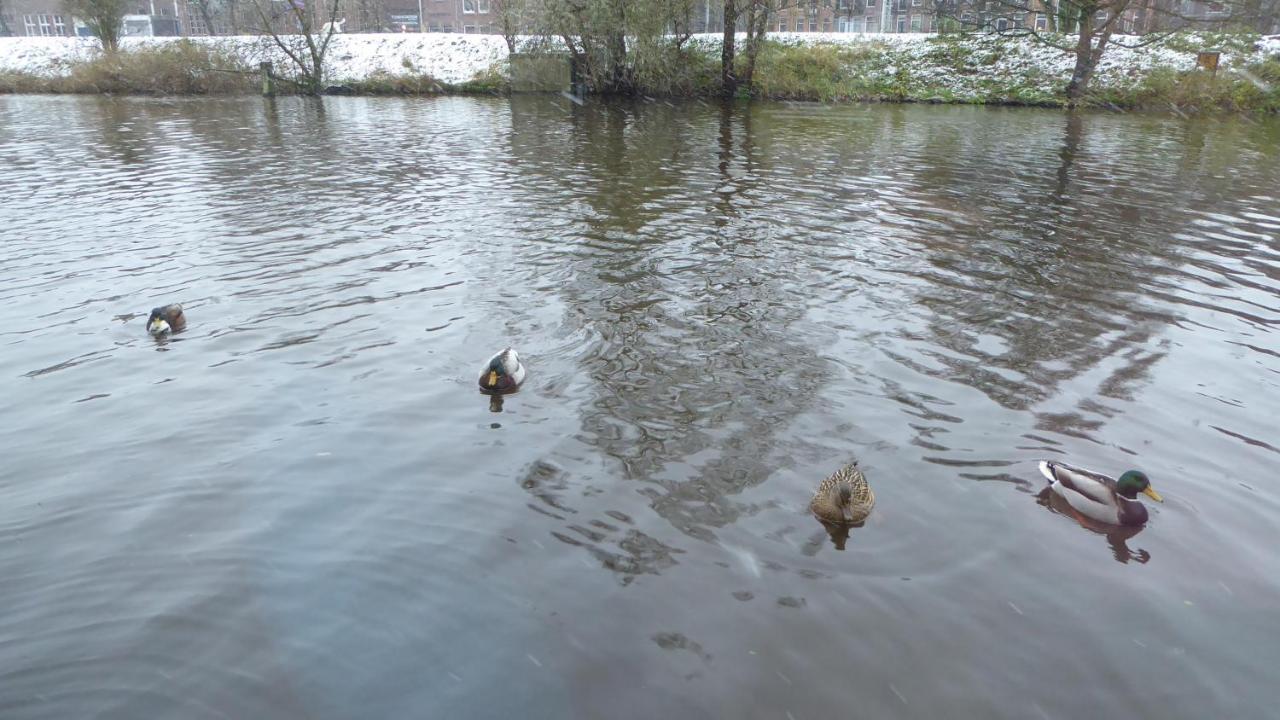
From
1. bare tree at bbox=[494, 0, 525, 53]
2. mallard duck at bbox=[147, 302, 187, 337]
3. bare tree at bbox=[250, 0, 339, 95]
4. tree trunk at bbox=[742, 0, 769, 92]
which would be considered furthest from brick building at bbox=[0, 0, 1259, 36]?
mallard duck at bbox=[147, 302, 187, 337]

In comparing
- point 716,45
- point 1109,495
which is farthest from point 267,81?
point 1109,495

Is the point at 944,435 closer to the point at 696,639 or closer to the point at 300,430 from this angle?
the point at 696,639

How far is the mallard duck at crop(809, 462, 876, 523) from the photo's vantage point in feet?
18.9

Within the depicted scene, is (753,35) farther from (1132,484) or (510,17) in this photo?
(1132,484)

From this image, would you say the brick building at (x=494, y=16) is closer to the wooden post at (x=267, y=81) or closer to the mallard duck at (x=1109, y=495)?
the wooden post at (x=267, y=81)

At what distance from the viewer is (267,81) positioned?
40.7 m

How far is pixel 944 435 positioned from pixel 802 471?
4.83ft

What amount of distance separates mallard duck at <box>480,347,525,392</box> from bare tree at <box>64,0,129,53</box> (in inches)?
1927

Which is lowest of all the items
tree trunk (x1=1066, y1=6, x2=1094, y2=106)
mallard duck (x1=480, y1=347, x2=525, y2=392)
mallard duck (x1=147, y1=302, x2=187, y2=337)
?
mallard duck (x1=480, y1=347, x2=525, y2=392)

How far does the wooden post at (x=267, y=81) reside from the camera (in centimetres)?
4075

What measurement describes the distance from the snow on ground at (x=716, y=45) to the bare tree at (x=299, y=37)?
973 mm

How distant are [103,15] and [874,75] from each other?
41.4 m

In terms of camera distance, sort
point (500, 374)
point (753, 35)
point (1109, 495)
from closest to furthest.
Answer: point (1109, 495) < point (500, 374) < point (753, 35)

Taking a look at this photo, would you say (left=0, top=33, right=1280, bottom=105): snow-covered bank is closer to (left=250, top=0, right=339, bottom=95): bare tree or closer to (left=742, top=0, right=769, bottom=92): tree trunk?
(left=742, top=0, right=769, bottom=92): tree trunk
